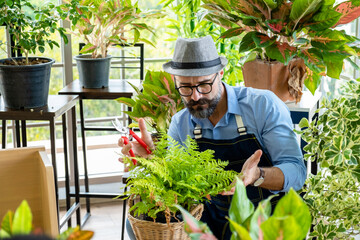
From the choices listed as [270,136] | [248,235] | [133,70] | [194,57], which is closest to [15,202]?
[194,57]

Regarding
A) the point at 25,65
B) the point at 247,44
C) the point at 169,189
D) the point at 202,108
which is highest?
the point at 247,44

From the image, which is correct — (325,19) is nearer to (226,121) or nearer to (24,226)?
(226,121)

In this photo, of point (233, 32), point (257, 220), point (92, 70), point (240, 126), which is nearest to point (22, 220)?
point (257, 220)

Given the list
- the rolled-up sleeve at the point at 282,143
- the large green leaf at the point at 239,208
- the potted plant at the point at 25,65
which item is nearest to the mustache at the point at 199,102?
the rolled-up sleeve at the point at 282,143

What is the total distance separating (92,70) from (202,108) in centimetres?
141

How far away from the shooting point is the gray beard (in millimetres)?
2184

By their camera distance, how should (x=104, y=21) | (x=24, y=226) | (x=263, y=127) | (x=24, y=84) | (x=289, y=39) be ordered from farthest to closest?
(x=104, y=21)
(x=24, y=84)
(x=289, y=39)
(x=263, y=127)
(x=24, y=226)

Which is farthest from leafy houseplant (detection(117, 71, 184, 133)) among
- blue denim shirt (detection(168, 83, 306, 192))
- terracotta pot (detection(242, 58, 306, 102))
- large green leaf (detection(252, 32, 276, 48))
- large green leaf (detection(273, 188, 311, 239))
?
large green leaf (detection(273, 188, 311, 239))

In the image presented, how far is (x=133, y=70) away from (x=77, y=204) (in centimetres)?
118

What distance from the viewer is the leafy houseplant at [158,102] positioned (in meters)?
2.77

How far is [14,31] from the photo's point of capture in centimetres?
272

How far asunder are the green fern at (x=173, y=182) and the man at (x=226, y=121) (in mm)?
639

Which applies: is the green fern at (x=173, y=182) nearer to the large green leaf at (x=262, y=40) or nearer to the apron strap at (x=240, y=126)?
the apron strap at (x=240, y=126)

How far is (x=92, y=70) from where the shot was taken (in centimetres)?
339
